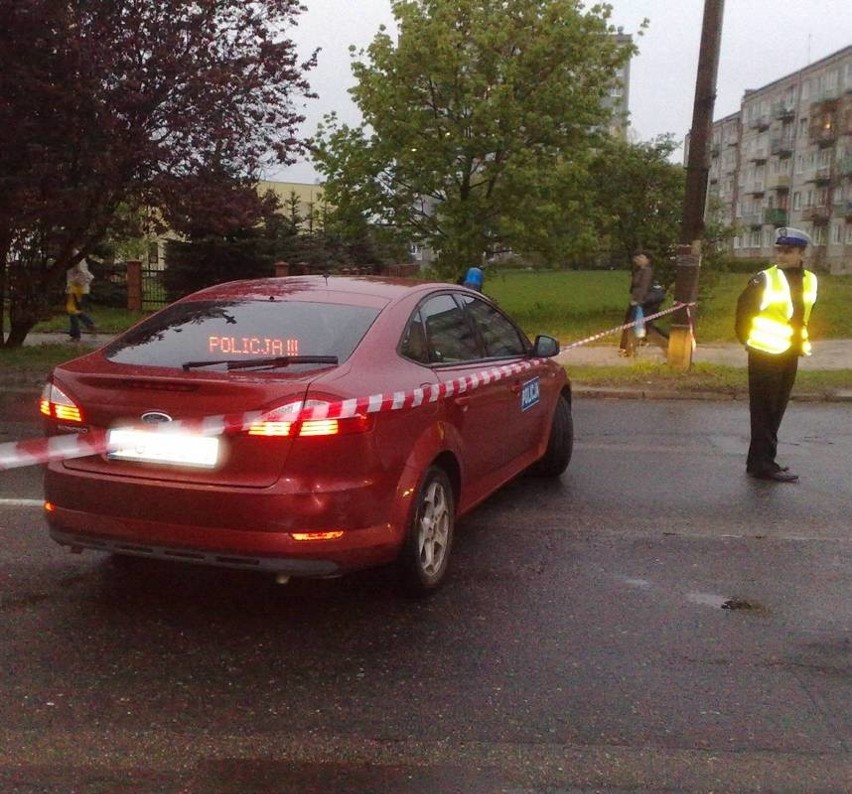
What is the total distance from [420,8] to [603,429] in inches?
640

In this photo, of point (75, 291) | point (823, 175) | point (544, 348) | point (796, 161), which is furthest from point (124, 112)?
point (796, 161)

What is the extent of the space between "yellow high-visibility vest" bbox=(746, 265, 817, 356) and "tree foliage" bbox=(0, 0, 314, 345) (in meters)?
8.53

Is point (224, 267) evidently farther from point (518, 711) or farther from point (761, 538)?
point (518, 711)

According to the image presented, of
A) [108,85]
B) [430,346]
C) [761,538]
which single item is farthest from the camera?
[108,85]

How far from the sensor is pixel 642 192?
26.2 metres

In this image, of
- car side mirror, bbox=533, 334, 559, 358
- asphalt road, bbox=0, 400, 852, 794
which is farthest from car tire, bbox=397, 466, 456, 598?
car side mirror, bbox=533, 334, 559, 358

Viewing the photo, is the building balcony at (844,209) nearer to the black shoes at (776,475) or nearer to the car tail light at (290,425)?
the black shoes at (776,475)

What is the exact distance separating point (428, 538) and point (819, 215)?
250ft

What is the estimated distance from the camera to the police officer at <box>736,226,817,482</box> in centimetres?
719

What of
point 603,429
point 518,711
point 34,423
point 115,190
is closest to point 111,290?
point 115,190

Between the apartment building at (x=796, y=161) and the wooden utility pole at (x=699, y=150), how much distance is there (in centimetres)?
4840

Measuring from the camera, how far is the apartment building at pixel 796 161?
234ft

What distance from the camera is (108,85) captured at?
1288cm

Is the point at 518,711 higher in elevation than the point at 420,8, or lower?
lower
